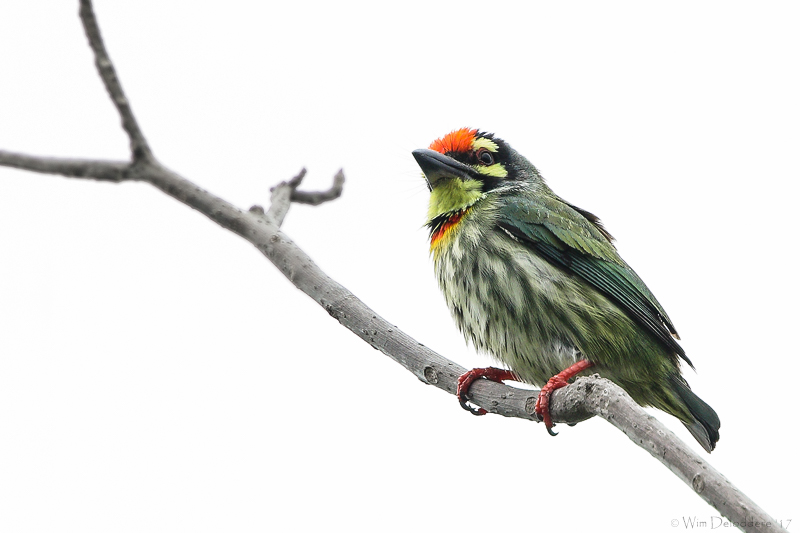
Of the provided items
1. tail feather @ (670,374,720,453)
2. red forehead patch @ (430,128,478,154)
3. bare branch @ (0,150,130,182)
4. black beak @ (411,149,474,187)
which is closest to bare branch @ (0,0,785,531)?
bare branch @ (0,150,130,182)


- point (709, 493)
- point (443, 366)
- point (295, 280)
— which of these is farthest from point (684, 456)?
point (295, 280)

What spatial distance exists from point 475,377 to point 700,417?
4.29 feet

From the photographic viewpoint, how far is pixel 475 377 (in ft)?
13.9

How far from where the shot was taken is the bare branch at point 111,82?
2.51 metres

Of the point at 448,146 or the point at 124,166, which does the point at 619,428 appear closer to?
the point at 124,166

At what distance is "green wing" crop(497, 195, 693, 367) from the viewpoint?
187 inches

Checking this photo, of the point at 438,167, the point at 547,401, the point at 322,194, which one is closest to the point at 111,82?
the point at 322,194

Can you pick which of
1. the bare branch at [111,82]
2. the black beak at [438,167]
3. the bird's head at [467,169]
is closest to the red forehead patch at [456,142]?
the bird's head at [467,169]

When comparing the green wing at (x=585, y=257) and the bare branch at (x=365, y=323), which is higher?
the green wing at (x=585, y=257)

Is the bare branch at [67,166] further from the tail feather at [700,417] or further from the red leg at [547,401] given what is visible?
the tail feather at [700,417]

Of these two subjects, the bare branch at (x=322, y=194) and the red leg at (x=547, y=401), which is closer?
the red leg at (x=547, y=401)

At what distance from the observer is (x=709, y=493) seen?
2463 millimetres

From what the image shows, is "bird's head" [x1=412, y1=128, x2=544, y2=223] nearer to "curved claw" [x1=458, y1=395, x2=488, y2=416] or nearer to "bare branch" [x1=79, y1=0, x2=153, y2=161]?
"curved claw" [x1=458, y1=395, x2=488, y2=416]

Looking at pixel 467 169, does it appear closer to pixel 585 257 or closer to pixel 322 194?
pixel 585 257
